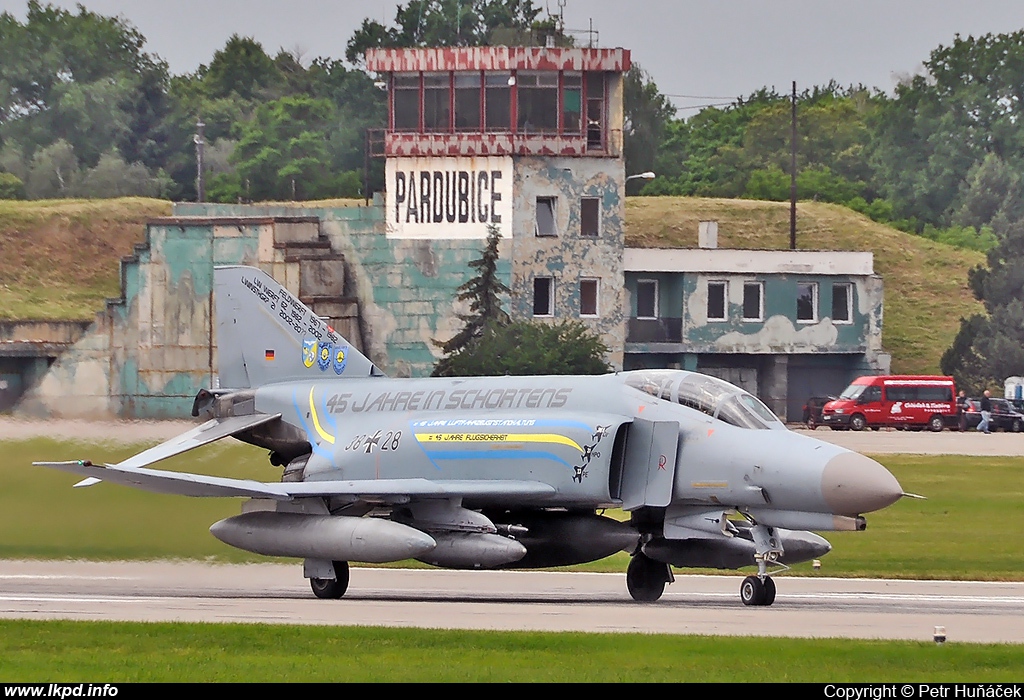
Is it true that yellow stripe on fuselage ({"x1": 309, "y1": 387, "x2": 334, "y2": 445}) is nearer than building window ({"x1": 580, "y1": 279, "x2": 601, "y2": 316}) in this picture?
Yes

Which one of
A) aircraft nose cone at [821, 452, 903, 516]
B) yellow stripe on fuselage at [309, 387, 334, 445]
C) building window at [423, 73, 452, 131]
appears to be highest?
building window at [423, 73, 452, 131]

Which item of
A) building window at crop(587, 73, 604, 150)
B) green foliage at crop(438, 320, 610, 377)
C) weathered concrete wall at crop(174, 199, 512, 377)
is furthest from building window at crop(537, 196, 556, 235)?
green foliage at crop(438, 320, 610, 377)

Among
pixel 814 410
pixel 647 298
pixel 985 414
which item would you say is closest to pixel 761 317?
pixel 647 298

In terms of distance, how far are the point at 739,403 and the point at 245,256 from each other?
33.9 m

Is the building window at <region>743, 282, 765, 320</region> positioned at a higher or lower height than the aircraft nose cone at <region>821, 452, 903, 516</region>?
higher

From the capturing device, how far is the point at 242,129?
8950 cm

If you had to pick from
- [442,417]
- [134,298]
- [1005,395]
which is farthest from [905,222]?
[442,417]

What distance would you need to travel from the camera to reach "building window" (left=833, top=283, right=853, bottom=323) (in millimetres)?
62094

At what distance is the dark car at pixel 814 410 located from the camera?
56.4 metres

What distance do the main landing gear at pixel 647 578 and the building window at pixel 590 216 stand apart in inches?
1378

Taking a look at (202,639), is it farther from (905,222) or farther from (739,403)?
(905,222)

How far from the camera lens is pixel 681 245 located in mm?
72062

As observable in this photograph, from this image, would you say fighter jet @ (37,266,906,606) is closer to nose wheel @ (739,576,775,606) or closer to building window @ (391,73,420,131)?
nose wheel @ (739,576,775,606)

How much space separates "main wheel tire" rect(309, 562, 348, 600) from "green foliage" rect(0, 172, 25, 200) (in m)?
63.5
